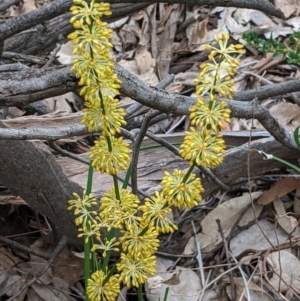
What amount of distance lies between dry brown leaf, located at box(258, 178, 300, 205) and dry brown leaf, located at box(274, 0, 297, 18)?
1.31 m

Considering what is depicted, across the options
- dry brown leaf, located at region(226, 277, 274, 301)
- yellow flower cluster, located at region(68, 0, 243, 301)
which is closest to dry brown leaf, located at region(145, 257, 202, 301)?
dry brown leaf, located at region(226, 277, 274, 301)

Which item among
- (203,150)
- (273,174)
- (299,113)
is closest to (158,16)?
(299,113)

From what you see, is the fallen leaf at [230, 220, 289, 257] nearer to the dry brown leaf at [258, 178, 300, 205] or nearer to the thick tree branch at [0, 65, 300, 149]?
the dry brown leaf at [258, 178, 300, 205]

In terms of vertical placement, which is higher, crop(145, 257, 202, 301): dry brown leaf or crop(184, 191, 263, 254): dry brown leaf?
crop(184, 191, 263, 254): dry brown leaf

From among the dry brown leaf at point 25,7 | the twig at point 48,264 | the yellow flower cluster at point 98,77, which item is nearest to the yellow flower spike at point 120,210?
the yellow flower cluster at point 98,77

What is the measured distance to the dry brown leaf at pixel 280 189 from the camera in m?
2.20

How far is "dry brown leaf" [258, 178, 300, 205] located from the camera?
2199 mm

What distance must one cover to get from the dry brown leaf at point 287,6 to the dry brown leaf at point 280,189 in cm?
131

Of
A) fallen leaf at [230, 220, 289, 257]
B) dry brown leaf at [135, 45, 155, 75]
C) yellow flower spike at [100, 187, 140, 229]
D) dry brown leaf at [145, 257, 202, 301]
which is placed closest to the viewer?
yellow flower spike at [100, 187, 140, 229]

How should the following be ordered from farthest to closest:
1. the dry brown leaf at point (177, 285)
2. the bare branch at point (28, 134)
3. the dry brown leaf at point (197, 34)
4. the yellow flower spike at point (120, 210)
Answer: the dry brown leaf at point (197, 34), the dry brown leaf at point (177, 285), the bare branch at point (28, 134), the yellow flower spike at point (120, 210)

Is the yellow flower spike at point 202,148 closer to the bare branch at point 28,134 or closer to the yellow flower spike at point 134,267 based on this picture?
the yellow flower spike at point 134,267

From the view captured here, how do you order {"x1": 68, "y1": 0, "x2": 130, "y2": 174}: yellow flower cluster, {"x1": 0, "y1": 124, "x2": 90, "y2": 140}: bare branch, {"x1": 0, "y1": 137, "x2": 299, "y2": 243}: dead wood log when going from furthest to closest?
1. {"x1": 0, "y1": 137, "x2": 299, "y2": 243}: dead wood log
2. {"x1": 0, "y1": 124, "x2": 90, "y2": 140}: bare branch
3. {"x1": 68, "y1": 0, "x2": 130, "y2": 174}: yellow flower cluster

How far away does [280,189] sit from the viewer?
7.23 ft

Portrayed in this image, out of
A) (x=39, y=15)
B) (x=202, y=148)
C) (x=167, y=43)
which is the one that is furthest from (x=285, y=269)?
(x=167, y=43)
